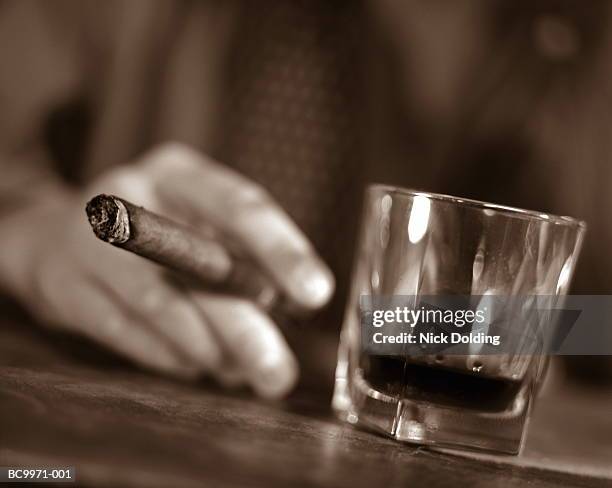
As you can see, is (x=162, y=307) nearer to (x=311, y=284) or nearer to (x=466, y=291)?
(x=311, y=284)

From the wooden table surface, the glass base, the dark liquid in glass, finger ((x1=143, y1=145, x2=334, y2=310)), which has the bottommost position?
the wooden table surface

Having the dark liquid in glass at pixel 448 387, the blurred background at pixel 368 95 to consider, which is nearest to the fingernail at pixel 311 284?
the dark liquid in glass at pixel 448 387

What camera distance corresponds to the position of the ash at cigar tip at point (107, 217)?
0.38m

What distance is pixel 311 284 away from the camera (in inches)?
21.6

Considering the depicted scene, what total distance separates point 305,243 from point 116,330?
7.3 inches

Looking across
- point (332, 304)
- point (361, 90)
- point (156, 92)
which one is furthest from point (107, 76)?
point (332, 304)

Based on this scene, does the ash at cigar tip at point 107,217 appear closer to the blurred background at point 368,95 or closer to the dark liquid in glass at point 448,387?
the dark liquid in glass at point 448,387

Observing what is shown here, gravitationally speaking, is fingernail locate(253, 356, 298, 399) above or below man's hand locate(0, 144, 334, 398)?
below

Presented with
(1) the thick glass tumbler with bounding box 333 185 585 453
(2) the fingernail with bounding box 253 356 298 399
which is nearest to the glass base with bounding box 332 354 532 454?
(1) the thick glass tumbler with bounding box 333 185 585 453

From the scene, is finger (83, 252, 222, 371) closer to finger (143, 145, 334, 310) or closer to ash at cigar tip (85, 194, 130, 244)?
finger (143, 145, 334, 310)

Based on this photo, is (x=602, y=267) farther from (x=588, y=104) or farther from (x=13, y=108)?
(x=13, y=108)

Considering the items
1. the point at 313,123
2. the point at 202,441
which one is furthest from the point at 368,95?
the point at 202,441

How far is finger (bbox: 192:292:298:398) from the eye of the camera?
0.56 meters

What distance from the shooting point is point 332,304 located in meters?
1.07
